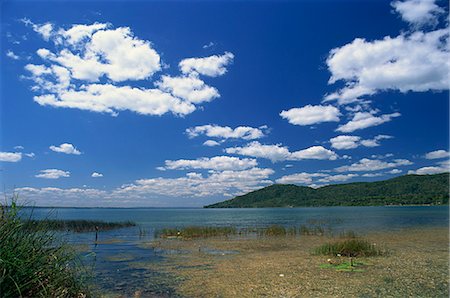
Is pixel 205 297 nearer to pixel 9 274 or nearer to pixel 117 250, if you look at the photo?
pixel 9 274

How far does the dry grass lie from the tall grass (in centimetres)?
712

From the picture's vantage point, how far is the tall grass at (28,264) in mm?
6074

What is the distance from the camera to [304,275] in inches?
615

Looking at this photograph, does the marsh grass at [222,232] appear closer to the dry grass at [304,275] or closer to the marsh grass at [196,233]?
the marsh grass at [196,233]

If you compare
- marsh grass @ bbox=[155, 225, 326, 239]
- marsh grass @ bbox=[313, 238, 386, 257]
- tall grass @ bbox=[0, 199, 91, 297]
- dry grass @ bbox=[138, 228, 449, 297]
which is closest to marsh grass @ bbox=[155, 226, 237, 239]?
marsh grass @ bbox=[155, 225, 326, 239]

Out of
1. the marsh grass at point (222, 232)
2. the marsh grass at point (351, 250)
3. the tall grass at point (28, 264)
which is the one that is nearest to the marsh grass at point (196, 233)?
the marsh grass at point (222, 232)

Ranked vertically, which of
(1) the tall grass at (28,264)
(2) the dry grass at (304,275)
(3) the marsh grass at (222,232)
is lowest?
(3) the marsh grass at (222,232)

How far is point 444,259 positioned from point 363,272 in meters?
6.28

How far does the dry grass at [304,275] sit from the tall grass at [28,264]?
712cm

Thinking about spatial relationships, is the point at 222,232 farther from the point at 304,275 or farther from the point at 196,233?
the point at 304,275

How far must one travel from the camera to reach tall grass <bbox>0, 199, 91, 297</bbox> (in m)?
6.07

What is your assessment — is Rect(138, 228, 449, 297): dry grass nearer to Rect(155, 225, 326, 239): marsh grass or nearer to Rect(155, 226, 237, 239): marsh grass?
Rect(155, 225, 326, 239): marsh grass

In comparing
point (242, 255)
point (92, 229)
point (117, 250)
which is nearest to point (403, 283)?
point (242, 255)

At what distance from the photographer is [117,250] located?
95.0ft
